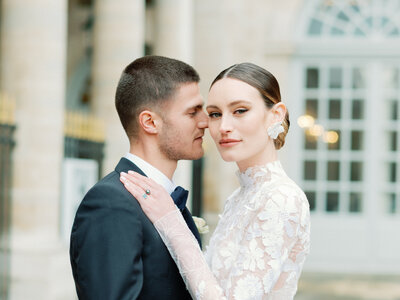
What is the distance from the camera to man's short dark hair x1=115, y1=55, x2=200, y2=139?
207cm

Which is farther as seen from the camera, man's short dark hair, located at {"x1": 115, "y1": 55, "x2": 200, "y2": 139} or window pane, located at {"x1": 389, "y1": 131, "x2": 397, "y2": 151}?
window pane, located at {"x1": 389, "y1": 131, "x2": 397, "y2": 151}

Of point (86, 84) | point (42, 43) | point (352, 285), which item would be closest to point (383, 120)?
point (352, 285)

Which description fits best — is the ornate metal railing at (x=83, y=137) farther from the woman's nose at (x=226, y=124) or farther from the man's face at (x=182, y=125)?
the woman's nose at (x=226, y=124)

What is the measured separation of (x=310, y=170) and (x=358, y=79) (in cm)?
176

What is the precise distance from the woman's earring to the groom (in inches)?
8.5

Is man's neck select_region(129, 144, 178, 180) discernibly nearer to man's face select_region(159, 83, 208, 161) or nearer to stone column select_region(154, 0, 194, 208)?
man's face select_region(159, 83, 208, 161)

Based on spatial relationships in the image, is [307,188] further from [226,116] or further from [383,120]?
[226,116]

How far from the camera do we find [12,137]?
596 centimetres

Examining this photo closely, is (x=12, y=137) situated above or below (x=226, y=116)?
below

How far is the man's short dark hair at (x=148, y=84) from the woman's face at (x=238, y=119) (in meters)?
0.13

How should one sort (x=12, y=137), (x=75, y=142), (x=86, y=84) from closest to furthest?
(x=12, y=137)
(x=75, y=142)
(x=86, y=84)

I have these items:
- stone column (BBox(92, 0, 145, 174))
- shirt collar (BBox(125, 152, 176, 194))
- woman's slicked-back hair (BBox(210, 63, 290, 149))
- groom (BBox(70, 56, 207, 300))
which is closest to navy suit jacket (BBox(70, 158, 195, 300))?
groom (BBox(70, 56, 207, 300))

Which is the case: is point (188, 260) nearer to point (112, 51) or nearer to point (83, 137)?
point (83, 137)

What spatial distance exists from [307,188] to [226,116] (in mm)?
9652
